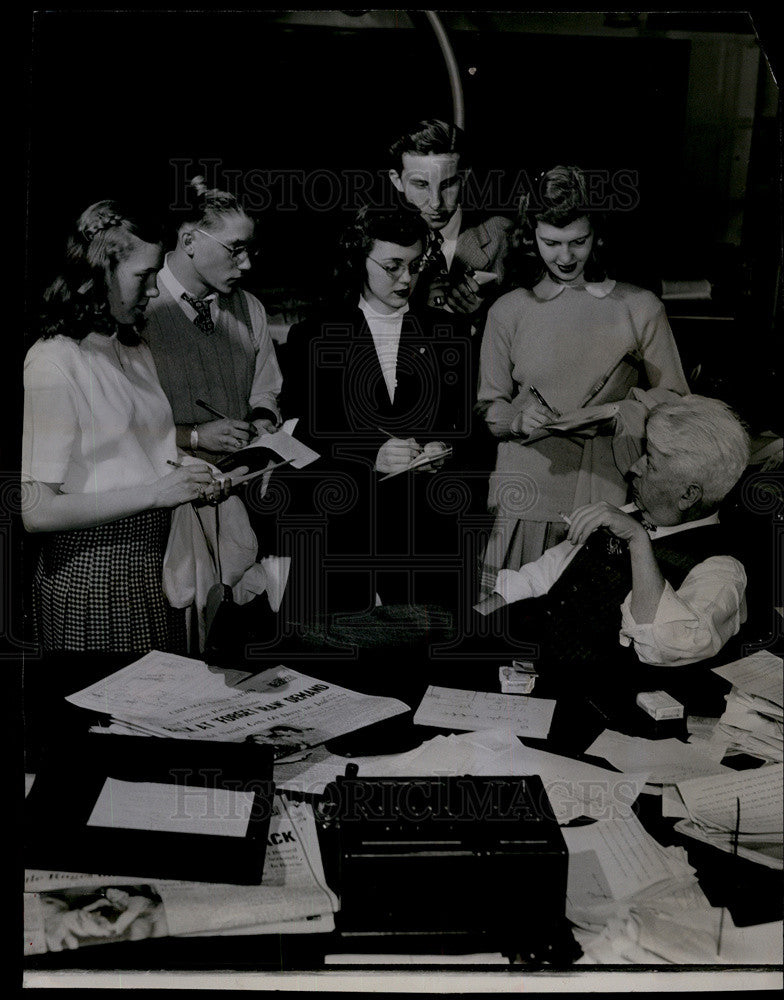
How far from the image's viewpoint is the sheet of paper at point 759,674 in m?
2.01

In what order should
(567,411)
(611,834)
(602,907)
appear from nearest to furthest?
(602,907), (611,834), (567,411)

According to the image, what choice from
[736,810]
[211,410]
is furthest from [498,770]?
[211,410]

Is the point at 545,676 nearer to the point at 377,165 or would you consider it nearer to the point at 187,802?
the point at 187,802

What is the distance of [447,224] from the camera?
6.33 feet

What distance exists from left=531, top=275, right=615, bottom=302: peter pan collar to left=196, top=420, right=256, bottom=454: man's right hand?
610mm

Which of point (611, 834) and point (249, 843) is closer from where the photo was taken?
point (249, 843)

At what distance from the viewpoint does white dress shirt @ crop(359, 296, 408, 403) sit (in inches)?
77.6

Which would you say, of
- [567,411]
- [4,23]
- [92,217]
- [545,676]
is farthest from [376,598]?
[4,23]

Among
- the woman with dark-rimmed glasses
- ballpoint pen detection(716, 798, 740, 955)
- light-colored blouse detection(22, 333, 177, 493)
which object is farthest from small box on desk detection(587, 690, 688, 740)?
light-colored blouse detection(22, 333, 177, 493)

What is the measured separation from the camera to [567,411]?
2004 millimetres

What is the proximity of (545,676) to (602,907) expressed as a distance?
1.85 feet

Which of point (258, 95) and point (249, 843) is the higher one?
point (258, 95)

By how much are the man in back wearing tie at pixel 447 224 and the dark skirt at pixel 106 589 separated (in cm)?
70

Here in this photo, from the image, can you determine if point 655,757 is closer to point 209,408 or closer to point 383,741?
point 383,741
